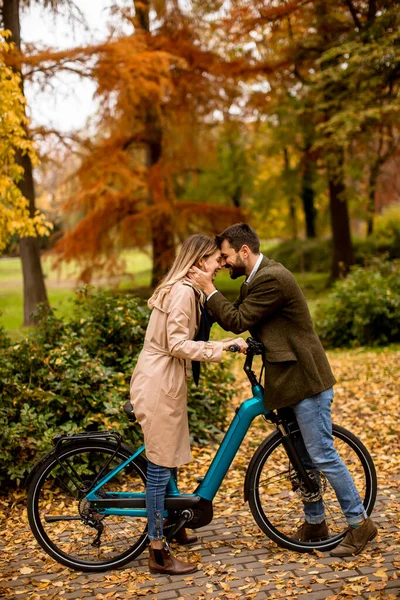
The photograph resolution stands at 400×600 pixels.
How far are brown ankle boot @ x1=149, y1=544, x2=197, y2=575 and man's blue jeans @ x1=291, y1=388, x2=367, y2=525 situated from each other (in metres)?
0.90

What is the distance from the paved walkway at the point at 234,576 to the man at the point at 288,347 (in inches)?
7.9

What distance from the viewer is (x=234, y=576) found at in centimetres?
370

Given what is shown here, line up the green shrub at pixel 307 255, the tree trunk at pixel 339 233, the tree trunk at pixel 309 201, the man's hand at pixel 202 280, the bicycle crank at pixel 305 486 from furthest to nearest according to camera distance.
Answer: the tree trunk at pixel 309 201, the green shrub at pixel 307 255, the tree trunk at pixel 339 233, the bicycle crank at pixel 305 486, the man's hand at pixel 202 280

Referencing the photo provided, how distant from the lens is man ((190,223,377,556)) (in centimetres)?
376

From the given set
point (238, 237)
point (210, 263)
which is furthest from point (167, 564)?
point (238, 237)

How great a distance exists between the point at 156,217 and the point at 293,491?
15726 millimetres

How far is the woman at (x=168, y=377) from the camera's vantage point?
3.68 metres

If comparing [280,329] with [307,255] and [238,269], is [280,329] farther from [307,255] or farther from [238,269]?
[307,255]

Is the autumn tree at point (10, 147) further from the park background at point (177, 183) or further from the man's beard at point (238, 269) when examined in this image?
the man's beard at point (238, 269)

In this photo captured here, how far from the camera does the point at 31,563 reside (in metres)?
4.03

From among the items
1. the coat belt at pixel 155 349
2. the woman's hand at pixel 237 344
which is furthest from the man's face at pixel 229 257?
the coat belt at pixel 155 349

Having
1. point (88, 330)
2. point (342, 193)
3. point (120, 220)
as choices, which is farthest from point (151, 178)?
point (88, 330)

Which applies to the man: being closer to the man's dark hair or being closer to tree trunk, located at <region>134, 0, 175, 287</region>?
the man's dark hair

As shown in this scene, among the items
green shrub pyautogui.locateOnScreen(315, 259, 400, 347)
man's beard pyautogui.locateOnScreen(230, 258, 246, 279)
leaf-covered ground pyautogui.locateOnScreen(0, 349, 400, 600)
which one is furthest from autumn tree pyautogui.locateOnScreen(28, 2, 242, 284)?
leaf-covered ground pyautogui.locateOnScreen(0, 349, 400, 600)
